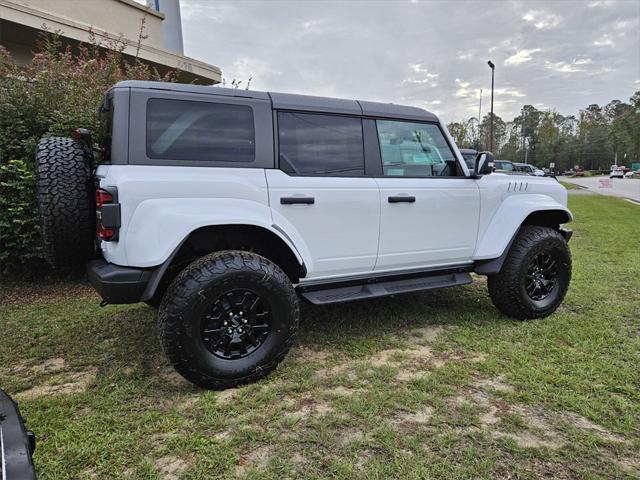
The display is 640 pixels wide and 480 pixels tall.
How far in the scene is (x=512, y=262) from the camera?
12.6 ft

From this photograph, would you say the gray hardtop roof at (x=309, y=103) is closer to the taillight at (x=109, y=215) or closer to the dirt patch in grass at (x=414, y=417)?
the taillight at (x=109, y=215)

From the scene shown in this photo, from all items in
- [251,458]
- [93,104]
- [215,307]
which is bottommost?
[251,458]

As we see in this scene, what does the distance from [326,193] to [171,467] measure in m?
1.92

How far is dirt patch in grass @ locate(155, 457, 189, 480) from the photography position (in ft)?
6.57

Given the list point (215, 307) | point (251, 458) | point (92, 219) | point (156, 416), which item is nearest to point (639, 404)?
point (251, 458)

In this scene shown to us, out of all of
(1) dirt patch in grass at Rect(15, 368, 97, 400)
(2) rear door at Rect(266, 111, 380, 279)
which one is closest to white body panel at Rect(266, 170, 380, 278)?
(2) rear door at Rect(266, 111, 380, 279)

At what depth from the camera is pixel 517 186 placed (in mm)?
3990

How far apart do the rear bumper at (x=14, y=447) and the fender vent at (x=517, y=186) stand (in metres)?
3.84

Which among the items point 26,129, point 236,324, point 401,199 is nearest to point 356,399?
point 236,324

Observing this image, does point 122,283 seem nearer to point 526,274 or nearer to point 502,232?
point 502,232

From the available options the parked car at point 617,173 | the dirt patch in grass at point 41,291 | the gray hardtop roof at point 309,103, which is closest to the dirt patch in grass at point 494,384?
the gray hardtop roof at point 309,103

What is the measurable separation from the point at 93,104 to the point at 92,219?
277cm

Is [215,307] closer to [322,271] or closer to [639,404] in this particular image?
[322,271]

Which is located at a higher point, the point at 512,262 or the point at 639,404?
the point at 512,262
